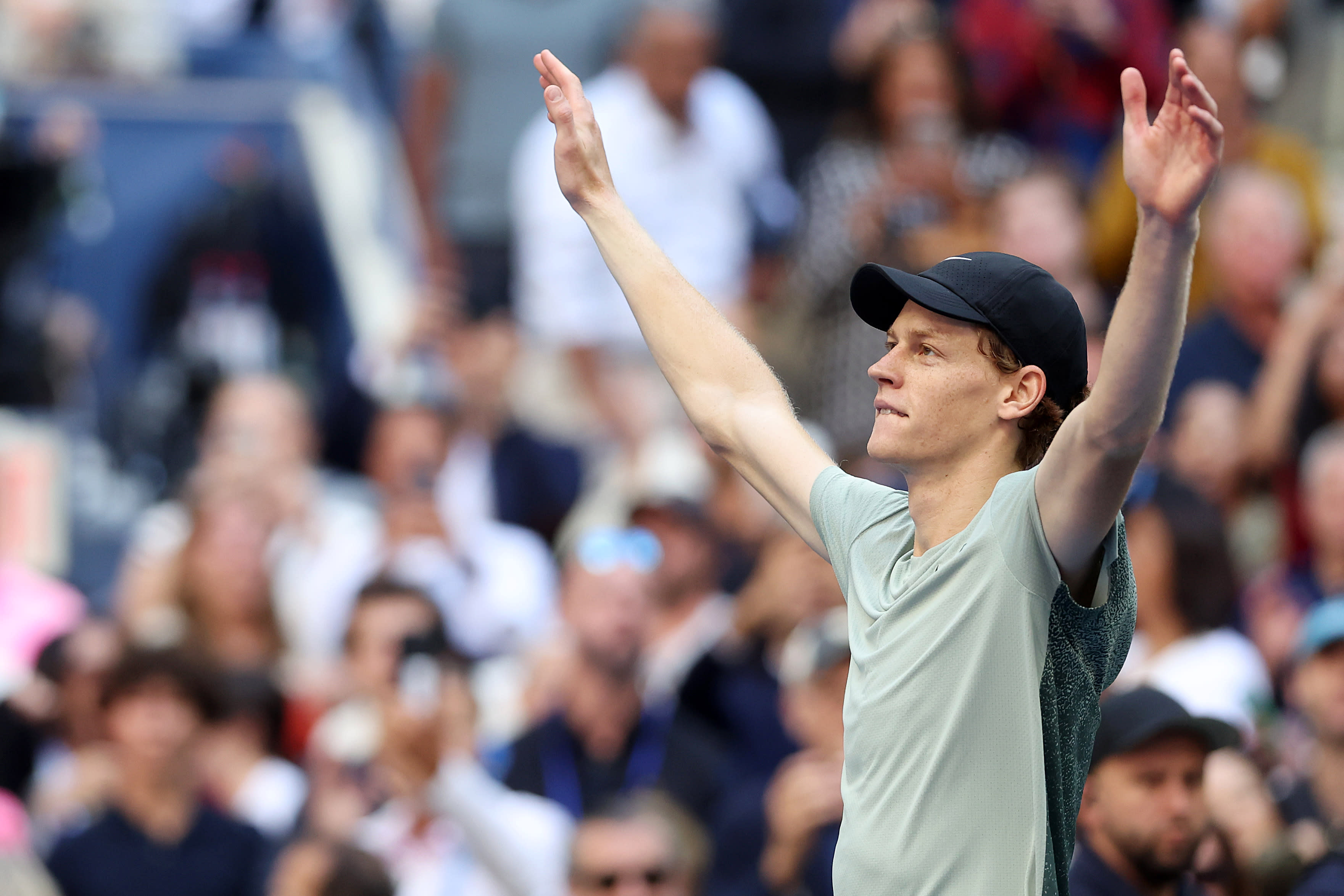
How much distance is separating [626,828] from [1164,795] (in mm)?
1581

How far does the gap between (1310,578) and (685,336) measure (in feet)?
11.2

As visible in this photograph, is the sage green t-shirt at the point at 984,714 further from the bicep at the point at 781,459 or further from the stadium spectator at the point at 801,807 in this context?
the stadium spectator at the point at 801,807

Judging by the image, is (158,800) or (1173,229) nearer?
(1173,229)

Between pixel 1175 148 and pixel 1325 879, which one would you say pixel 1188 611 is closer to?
pixel 1325 879

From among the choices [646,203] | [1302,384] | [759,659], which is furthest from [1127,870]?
[646,203]

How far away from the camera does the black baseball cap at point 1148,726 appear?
3.62 meters

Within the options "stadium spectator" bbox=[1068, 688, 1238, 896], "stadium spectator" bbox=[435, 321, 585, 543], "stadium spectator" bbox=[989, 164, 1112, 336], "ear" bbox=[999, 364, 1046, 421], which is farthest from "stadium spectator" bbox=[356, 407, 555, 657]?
"ear" bbox=[999, 364, 1046, 421]

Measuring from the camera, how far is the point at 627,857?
4613 millimetres

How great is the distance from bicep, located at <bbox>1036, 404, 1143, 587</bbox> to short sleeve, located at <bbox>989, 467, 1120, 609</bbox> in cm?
1

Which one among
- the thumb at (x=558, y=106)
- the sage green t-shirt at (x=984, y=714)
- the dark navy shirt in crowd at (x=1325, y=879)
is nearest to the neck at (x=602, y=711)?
the dark navy shirt in crowd at (x=1325, y=879)

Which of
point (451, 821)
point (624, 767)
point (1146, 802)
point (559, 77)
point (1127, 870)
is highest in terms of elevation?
point (559, 77)

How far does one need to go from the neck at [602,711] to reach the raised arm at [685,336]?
105 inches

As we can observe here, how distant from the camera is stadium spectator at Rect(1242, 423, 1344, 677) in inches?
208

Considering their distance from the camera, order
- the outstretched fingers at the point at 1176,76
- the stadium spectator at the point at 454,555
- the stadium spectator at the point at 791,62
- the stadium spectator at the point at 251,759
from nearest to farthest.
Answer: the outstretched fingers at the point at 1176,76
the stadium spectator at the point at 251,759
the stadium spectator at the point at 454,555
the stadium spectator at the point at 791,62
